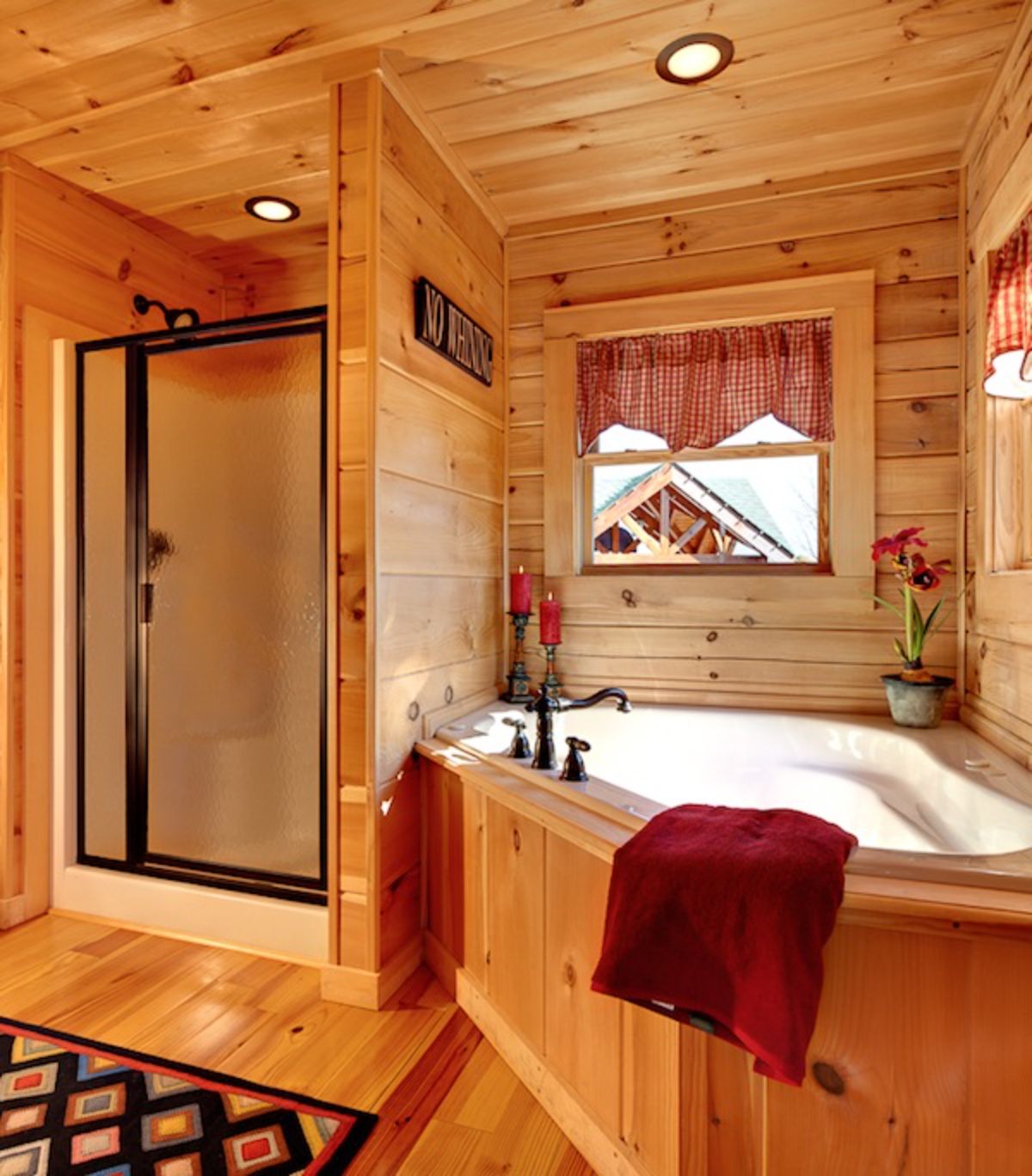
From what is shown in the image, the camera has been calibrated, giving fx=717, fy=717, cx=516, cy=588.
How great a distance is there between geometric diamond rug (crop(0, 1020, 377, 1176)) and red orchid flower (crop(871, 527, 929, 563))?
6.50ft

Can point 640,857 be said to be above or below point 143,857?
above

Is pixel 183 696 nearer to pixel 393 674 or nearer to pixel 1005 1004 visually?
pixel 393 674

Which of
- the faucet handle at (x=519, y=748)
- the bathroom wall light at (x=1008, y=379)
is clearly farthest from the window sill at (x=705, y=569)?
the faucet handle at (x=519, y=748)

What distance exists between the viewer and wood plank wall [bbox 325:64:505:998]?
70.6 inches

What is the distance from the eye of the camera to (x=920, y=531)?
2240 mm

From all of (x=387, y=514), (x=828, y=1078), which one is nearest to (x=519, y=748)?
(x=387, y=514)

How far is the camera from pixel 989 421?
1999 mm

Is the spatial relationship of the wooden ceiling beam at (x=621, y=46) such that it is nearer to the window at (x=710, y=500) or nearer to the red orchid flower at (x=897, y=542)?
the window at (x=710, y=500)

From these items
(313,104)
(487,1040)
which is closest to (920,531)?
(487,1040)

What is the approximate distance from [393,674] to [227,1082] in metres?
0.95

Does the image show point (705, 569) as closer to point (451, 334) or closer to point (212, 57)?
point (451, 334)

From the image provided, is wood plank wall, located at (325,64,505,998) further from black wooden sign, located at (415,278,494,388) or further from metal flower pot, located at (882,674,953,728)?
metal flower pot, located at (882,674,953,728)

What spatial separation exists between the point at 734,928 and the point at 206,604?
1714 millimetres

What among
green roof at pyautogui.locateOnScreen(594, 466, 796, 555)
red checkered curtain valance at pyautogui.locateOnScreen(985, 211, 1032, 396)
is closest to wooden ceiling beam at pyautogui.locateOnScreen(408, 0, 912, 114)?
red checkered curtain valance at pyautogui.locateOnScreen(985, 211, 1032, 396)
